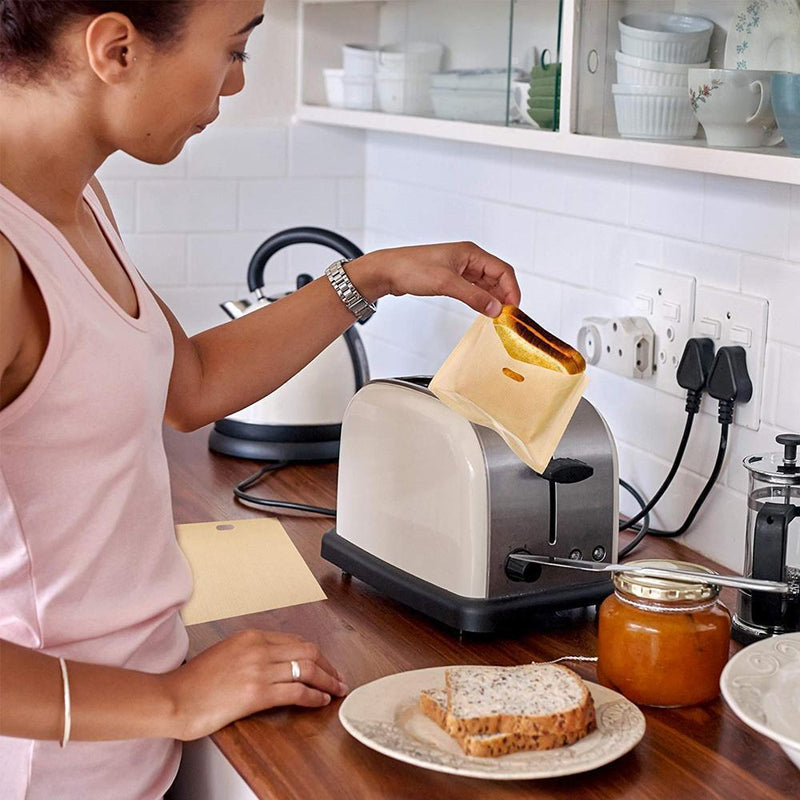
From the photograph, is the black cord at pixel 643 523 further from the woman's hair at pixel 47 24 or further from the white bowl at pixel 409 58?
the woman's hair at pixel 47 24

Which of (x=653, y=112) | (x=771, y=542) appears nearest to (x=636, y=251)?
(x=653, y=112)

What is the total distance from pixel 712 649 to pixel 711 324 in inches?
20.1

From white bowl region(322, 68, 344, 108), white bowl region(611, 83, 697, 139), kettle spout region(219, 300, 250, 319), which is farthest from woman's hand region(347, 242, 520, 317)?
white bowl region(322, 68, 344, 108)

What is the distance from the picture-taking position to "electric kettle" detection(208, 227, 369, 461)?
1.87m

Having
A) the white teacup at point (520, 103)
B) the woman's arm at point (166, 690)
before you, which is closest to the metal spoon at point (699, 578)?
→ the woman's arm at point (166, 690)

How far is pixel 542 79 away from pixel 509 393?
48 centimetres

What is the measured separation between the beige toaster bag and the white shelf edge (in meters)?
0.25

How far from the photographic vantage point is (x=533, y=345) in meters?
1.19

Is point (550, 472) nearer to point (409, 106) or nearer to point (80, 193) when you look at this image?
point (80, 193)

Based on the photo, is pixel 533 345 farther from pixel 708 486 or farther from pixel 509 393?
pixel 708 486

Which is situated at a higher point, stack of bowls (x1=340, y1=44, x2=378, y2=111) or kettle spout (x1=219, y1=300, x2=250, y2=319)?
stack of bowls (x1=340, y1=44, x2=378, y2=111)

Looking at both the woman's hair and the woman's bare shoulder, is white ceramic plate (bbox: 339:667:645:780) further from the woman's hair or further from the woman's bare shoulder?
the woman's hair

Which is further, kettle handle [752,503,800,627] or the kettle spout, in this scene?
the kettle spout

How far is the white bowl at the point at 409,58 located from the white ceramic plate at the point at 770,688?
3.36 ft
